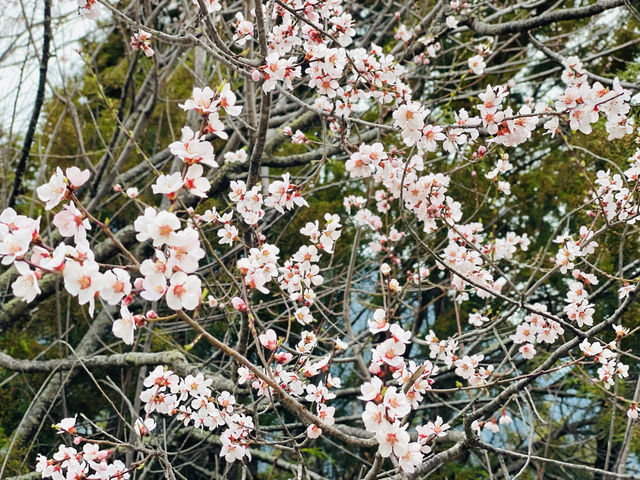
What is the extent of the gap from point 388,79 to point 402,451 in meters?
1.40

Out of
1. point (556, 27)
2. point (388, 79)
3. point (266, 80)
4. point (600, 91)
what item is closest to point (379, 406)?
point (266, 80)

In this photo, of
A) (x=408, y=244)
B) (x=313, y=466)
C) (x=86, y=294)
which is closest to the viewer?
(x=86, y=294)

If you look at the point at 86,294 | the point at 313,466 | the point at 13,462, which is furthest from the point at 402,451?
the point at 313,466

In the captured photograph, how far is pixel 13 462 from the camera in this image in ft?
8.46

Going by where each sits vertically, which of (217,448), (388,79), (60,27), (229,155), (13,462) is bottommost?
(217,448)

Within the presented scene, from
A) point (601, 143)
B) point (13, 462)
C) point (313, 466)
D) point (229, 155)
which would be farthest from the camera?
point (313, 466)

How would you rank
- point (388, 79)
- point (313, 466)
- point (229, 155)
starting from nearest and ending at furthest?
point (388, 79)
point (229, 155)
point (313, 466)

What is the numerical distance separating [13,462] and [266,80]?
2.61 metres

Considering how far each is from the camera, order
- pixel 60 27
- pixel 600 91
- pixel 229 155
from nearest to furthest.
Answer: pixel 600 91 < pixel 229 155 < pixel 60 27

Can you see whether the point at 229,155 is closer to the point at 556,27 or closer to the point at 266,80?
the point at 266,80

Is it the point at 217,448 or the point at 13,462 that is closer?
the point at 13,462

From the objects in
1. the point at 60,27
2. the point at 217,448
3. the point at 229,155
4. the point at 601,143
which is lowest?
the point at 217,448

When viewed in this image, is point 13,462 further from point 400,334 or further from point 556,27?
point 556,27

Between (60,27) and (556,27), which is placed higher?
(60,27)
